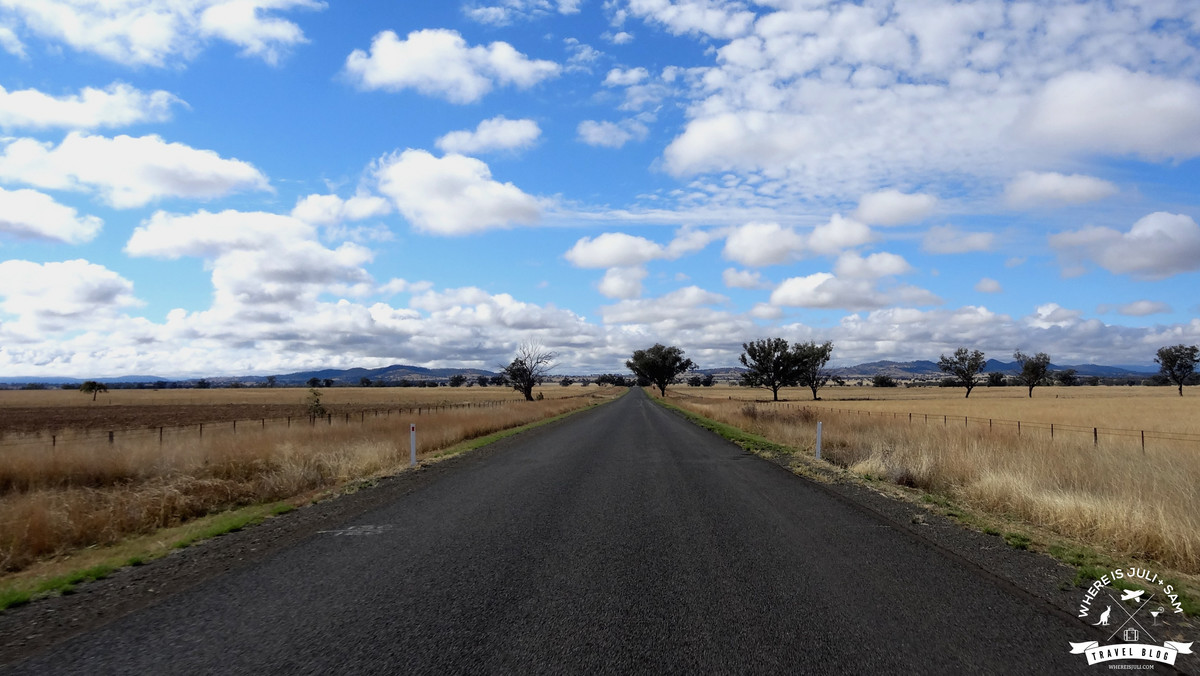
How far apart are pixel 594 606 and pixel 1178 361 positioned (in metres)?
132

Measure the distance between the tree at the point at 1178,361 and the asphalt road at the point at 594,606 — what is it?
125m

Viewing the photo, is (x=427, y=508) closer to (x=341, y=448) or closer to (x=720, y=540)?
(x=720, y=540)

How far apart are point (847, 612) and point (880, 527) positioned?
400cm

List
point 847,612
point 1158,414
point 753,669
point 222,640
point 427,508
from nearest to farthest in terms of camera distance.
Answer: point 753,669 → point 222,640 → point 847,612 → point 427,508 → point 1158,414

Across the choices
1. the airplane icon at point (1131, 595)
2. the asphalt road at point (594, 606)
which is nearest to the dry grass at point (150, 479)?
the asphalt road at point (594, 606)

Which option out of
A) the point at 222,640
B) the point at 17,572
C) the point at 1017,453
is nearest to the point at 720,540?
the point at 222,640

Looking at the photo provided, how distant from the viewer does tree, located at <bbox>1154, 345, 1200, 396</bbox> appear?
9844 centimetres

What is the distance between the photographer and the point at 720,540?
7844 mm

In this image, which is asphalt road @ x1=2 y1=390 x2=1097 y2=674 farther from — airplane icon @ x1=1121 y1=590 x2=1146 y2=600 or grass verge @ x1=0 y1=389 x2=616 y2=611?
grass verge @ x1=0 y1=389 x2=616 y2=611

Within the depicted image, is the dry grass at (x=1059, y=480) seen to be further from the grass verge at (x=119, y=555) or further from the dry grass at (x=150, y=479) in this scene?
the dry grass at (x=150, y=479)

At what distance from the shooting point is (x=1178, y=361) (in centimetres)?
10012

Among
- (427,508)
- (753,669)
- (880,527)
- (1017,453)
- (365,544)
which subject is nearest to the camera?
(753,669)

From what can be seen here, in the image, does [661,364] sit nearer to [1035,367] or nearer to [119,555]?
[1035,367]

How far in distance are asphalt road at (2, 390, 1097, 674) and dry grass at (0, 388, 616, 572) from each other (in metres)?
3.61
